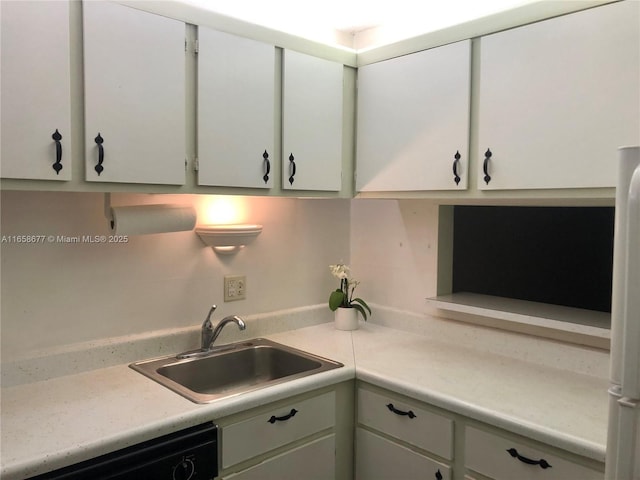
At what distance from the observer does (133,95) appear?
1.66 metres

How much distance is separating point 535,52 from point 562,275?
853mm

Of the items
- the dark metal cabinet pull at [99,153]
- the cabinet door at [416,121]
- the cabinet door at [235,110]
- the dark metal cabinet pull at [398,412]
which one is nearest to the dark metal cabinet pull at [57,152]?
the dark metal cabinet pull at [99,153]

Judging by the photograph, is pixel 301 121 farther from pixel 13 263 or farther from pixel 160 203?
pixel 13 263

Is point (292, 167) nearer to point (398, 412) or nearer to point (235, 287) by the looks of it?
point (235, 287)

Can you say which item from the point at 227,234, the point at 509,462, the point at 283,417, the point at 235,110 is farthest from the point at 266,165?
the point at 509,462

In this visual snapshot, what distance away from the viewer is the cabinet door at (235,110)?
72.2 inches

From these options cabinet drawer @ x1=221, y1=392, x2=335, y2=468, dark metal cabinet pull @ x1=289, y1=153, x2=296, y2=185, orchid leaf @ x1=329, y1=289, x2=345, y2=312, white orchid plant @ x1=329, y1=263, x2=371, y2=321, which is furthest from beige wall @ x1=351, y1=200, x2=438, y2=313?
cabinet drawer @ x1=221, y1=392, x2=335, y2=468

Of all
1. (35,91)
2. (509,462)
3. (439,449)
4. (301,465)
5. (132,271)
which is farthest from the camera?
(132,271)

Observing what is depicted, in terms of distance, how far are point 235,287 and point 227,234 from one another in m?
0.29

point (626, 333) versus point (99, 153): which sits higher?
point (99, 153)

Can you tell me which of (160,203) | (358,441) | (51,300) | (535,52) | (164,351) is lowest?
(358,441)

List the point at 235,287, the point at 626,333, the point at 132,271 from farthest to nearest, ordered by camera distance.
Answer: the point at 235,287
the point at 132,271
the point at 626,333

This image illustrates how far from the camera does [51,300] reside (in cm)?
180

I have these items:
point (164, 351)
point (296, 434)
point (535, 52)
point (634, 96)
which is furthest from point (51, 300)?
point (634, 96)
